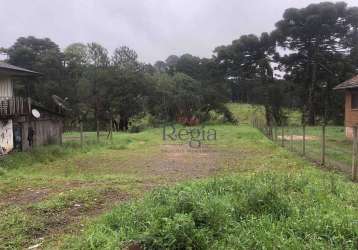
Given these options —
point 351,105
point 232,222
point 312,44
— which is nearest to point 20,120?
point 232,222

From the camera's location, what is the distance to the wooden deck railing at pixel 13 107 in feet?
59.2

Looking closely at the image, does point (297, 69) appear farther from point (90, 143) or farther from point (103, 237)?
point (103, 237)

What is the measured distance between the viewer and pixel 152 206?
6430 mm

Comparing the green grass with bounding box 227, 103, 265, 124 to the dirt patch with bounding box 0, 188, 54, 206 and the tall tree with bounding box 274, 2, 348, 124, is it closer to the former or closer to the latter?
the tall tree with bounding box 274, 2, 348, 124

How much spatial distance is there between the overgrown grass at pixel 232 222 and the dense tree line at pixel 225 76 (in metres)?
33.3

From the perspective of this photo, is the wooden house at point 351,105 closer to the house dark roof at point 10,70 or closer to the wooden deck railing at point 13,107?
the wooden deck railing at point 13,107

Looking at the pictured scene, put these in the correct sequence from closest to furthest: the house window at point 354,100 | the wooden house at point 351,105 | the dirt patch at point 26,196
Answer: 1. the dirt patch at point 26,196
2. the wooden house at point 351,105
3. the house window at point 354,100

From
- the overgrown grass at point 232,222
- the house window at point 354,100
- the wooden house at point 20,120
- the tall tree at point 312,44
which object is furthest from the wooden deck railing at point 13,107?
the tall tree at point 312,44

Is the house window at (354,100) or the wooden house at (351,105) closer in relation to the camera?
the wooden house at (351,105)

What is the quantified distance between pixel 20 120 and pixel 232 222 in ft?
53.6

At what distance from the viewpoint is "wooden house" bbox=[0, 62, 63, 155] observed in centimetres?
1845

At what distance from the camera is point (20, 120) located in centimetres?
1978

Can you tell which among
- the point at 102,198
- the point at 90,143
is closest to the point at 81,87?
the point at 90,143

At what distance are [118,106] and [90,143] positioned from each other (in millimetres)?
18343
